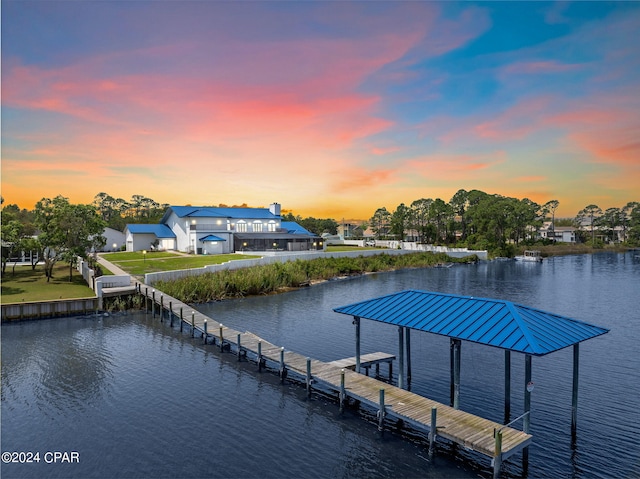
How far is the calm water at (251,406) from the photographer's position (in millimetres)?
15344

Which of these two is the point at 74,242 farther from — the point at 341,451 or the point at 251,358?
the point at 341,451

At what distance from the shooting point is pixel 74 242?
47.2m

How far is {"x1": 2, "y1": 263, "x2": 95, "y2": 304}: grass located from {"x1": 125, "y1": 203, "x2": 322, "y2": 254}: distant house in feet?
84.3

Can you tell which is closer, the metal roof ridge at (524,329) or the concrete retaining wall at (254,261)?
the metal roof ridge at (524,329)

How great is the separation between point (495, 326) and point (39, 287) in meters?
45.1

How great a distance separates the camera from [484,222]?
118688 mm

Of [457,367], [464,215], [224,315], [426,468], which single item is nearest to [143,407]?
[426,468]

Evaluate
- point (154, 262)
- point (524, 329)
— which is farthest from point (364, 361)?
point (154, 262)

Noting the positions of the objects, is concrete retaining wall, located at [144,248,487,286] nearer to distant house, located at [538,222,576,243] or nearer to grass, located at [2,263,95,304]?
grass, located at [2,263,95,304]

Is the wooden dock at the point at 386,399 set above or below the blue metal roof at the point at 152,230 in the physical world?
below

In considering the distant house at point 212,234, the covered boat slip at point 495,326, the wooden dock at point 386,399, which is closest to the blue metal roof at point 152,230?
the distant house at point 212,234

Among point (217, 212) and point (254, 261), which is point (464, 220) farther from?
point (254, 261)

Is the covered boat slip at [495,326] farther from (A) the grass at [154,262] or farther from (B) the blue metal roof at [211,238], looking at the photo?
(B) the blue metal roof at [211,238]

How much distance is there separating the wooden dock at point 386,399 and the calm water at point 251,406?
1.07 m
